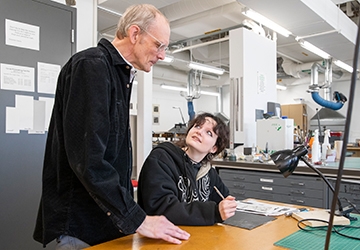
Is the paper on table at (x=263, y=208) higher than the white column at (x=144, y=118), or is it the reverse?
the white column at (x=144, y=118)

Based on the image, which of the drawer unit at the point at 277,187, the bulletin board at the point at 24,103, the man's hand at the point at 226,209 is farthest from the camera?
the drawer unit at the point at 277,187

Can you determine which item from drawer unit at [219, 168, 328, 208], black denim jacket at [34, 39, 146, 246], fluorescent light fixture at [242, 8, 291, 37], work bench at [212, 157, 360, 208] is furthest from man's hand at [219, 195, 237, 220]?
fluorescent light fixture at [242, 8, 291, 37]

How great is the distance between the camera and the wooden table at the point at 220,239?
3.46ft

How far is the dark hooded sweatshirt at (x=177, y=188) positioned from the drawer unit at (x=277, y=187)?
1.19 m

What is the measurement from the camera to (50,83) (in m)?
2.45

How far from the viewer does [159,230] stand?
1048 millimetres

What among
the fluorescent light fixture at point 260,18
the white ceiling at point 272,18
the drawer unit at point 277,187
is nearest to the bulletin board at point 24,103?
the white ceiling at point 272,18

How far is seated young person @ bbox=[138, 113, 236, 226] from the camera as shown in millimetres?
1306

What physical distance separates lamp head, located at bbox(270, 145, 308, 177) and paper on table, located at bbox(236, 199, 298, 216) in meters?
0.38

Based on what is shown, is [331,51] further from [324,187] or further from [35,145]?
[35,145]

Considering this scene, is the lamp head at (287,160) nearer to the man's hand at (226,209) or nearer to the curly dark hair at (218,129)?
the man's hand at (226,209)

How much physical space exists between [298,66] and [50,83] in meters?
7.36

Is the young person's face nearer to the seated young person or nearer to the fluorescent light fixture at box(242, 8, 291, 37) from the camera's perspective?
the seated young person

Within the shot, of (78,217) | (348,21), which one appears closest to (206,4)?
(348,21)
